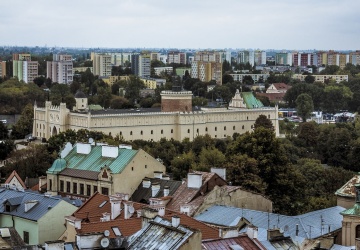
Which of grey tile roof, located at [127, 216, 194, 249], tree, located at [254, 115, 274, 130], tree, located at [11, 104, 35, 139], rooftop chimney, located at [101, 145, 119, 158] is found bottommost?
tree, located at [11, 104, 35, 139]

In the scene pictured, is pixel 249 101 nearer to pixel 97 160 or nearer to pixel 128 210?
pixel 97 160

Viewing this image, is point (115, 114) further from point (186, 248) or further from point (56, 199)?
point (186, 248)

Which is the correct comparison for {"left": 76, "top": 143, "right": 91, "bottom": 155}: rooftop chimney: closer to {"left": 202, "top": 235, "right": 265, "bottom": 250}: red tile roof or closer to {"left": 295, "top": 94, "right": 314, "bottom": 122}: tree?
{"left": 202, "top": 235, "right": 265, "bottom": 250}: red tile roof

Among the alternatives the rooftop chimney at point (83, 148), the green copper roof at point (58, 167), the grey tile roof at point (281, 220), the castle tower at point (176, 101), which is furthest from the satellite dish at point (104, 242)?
the castle tower at point (176, 101)

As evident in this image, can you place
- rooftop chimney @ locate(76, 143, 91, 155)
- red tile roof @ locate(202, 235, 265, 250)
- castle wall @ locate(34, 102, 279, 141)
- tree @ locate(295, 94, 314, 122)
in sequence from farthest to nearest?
tree @ locate(295, 94, 314, 122) < castle wall @ locate(34, 102, 279, 141) < rooftop chimney @ locate(76, 143, 91, 155) < red tile roof @ locate(202, 235, 265, 250)

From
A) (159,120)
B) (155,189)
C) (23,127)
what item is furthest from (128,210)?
(23,127)

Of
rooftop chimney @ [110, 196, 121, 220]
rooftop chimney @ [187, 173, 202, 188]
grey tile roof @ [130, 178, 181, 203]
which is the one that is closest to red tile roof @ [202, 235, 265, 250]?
rooftop chimney @ [110, 196, 121, 220]
